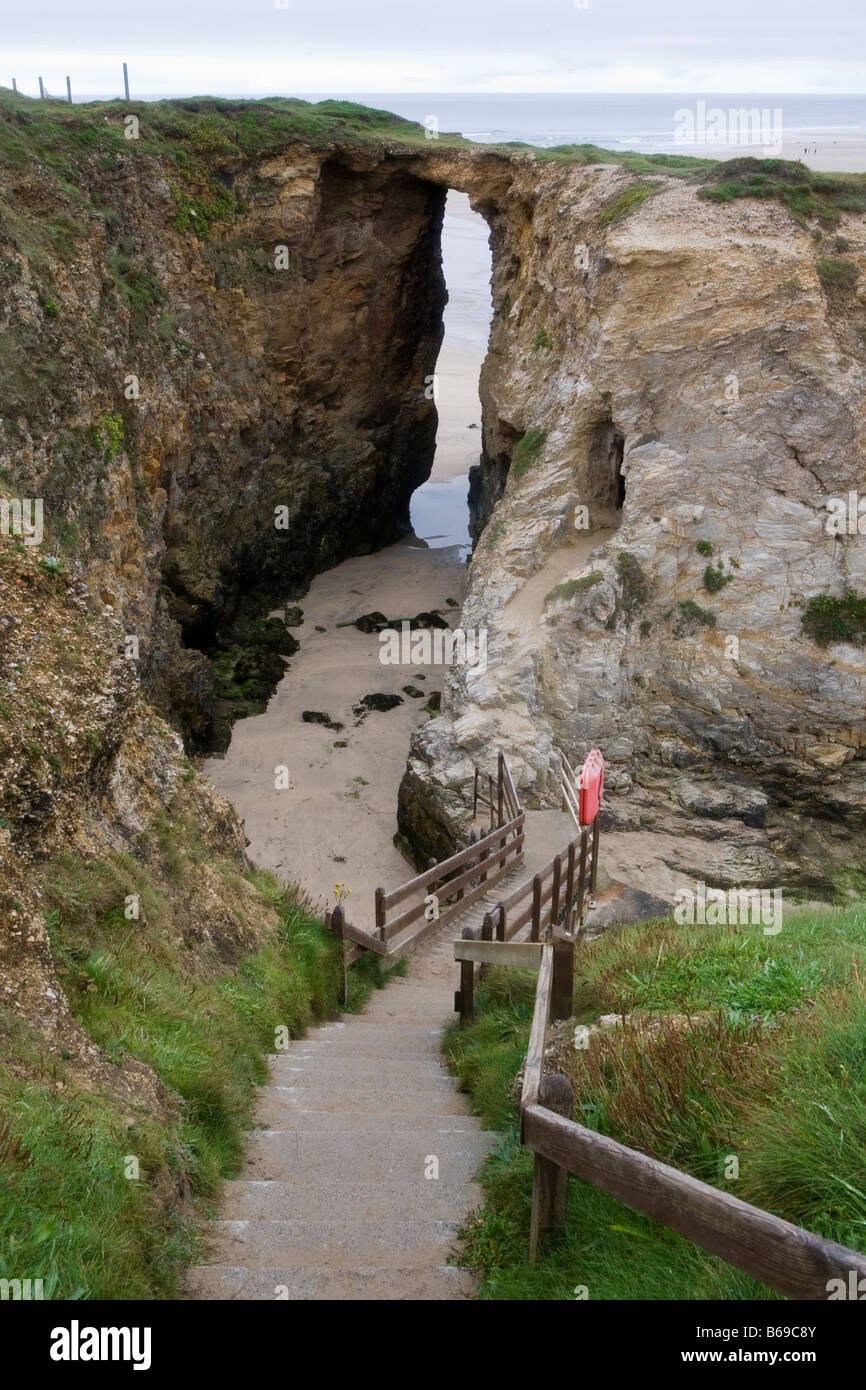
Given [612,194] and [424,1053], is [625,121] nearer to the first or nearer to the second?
[612,194]

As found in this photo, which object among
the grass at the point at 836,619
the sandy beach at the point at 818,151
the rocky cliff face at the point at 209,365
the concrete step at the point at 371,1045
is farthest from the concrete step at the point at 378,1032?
the sandy beach at the point at 818,151

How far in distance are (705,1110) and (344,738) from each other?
19.5m

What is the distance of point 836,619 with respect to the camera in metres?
20.0

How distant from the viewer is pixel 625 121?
434 ft

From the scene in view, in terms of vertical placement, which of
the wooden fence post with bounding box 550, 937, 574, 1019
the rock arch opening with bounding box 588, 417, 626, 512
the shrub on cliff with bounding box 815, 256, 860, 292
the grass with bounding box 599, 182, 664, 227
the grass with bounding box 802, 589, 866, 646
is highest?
the grass with bounding box 599, 182, 664, 227

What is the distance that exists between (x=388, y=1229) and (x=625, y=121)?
15109 centimetres

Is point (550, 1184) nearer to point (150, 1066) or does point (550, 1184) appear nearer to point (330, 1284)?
point (330, 1284)

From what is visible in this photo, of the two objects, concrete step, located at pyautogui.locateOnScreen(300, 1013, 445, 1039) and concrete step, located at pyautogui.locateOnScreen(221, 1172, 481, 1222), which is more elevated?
concrete step, located at pyautogui.locateOnScreen(221, 1172, 481, 1222)

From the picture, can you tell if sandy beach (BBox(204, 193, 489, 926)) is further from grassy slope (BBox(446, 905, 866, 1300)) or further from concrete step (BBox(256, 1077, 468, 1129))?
grassy slope (BBox(446, 905, 866, 1300))

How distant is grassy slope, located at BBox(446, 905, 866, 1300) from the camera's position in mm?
3662

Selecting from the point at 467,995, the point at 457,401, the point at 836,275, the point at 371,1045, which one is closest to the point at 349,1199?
the point at 371,1045

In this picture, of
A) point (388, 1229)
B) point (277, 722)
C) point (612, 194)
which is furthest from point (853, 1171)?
point (612, 194)

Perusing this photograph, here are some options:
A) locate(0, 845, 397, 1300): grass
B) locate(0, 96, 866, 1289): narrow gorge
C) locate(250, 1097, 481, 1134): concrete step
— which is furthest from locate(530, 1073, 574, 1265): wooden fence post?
locate(0, 96, 866, 1289): narrow gorge

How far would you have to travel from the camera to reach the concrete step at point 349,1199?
16.5 ft
